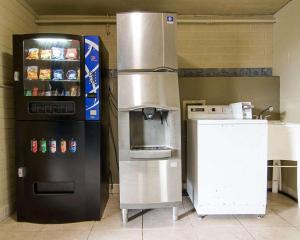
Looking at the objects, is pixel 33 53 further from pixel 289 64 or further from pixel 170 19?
pixel 289 64

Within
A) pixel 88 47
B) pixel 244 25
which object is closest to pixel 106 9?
pixel 88 47

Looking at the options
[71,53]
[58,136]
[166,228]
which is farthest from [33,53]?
[166,228]

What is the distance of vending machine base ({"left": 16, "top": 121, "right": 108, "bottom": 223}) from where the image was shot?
7.02 feet

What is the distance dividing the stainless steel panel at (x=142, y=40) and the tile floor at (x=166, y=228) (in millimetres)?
1371

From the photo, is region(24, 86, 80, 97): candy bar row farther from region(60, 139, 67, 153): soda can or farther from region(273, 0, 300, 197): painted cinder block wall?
region(273, 0, 300, 197): painted cinder block wall

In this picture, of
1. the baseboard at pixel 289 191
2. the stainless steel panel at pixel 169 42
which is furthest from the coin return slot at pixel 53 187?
the baseboard at pixel 289 191

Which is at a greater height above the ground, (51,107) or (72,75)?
(72,75)

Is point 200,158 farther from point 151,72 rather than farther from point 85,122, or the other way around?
point 85,122

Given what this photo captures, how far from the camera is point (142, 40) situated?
2186mm

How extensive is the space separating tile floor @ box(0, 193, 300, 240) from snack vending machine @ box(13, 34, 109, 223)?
13cm

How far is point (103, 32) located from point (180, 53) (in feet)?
3.22

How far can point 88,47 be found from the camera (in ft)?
7.03

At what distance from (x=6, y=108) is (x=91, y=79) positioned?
0.88 meters

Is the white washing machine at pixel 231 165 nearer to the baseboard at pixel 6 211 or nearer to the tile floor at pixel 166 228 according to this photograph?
the tile floor at pixel 166 228
